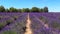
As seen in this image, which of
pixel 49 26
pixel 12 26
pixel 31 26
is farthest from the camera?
pixel 31 26

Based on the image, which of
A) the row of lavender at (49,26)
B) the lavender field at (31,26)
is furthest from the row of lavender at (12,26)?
the row of lavender at (49,26)

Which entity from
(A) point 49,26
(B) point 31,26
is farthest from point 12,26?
(A) point 49,26

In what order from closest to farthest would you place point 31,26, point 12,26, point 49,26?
point 12,26 < point 49,26 < point 31,26

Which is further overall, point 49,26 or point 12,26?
point 49,26

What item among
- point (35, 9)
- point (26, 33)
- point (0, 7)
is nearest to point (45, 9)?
point (35, 9)

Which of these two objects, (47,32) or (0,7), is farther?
(0,7)

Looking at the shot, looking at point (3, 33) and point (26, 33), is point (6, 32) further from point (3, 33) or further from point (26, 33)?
point (26, 33)

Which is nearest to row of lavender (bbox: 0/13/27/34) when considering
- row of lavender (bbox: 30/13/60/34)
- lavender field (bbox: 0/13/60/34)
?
lavender field (bbox: 0/13/60/34)

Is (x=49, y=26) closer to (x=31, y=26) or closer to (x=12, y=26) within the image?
(x=31, y=26)

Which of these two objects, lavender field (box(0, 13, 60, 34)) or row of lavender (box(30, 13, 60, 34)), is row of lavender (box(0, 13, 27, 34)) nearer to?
lavender field (box(0, 13, 60, 34))

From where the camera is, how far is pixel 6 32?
6871 mm

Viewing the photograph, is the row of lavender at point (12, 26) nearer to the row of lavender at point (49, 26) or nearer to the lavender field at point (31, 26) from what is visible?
the lavender field at point (31, 26)

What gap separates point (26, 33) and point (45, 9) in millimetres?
61733

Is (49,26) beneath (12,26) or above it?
beneath
